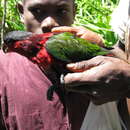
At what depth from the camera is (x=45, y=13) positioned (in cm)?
156

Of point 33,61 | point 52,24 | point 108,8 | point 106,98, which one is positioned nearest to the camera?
point 106,98

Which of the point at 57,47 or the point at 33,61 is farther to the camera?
the point at 33,61

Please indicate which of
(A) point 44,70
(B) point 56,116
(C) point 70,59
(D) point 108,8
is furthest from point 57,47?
(D) point 108,8

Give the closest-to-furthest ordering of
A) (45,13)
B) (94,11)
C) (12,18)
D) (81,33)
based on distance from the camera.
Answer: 1. (81,33)
2. (45,13)
3. (12,18)
4. (94,11)

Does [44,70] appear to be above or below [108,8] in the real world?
above

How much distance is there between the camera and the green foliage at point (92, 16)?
286cm

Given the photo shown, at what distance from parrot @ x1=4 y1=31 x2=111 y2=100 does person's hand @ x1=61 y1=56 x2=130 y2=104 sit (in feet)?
0.21

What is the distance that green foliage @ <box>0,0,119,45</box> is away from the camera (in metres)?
2.86

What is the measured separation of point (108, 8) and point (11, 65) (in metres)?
2.16

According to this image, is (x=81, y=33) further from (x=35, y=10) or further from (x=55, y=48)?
(x=35, y=10)

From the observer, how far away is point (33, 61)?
4.46 ft

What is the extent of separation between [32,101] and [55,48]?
0.90ft

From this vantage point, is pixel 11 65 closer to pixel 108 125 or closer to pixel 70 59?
pixel 70 59

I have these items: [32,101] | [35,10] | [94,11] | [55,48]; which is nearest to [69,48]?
[55,48]
